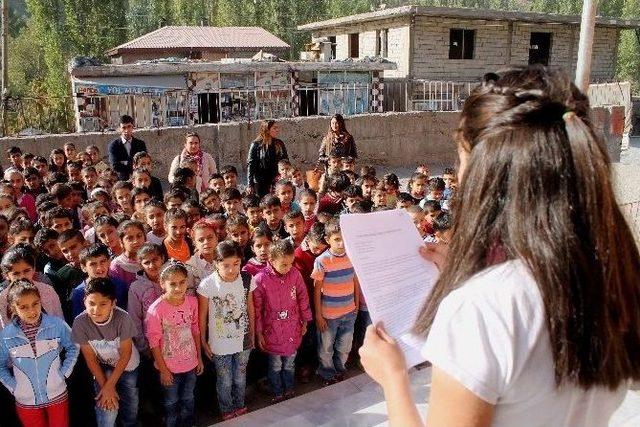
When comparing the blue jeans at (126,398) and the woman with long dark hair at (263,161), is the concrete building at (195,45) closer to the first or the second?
the woman with long dark hair at (263,161)

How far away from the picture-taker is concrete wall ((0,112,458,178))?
809cm

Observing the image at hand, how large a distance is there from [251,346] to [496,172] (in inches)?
112

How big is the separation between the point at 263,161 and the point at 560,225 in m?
5.86

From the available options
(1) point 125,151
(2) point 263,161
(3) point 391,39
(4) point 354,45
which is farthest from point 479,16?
(1) point 125,151

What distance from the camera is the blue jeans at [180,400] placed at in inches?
128

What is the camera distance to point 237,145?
9.41 meters

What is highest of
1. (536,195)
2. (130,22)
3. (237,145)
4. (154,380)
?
(130,22)

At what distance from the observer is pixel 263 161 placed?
6574 mm

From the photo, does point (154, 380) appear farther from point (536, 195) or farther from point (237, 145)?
point (237, 145)

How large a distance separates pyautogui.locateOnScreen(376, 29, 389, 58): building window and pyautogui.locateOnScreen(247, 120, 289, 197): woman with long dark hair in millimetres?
14884

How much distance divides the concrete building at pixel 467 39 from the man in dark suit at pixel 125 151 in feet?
45.2

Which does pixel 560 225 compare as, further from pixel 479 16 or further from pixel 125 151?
pixel 479 16

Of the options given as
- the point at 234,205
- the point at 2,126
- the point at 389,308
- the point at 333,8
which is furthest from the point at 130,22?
the point at 389,308

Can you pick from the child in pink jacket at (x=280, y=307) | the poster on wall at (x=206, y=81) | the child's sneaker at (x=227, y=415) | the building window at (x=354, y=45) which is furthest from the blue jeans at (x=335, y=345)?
the building window at (x=354, y=45)
